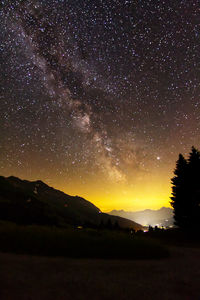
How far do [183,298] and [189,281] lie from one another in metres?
1.37

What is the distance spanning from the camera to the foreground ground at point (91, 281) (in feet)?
12.9

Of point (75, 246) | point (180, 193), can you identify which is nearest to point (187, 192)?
point (180, 193)

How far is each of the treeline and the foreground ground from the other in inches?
505

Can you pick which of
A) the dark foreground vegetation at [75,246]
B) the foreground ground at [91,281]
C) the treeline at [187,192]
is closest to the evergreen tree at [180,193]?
the treeline at [187,192]

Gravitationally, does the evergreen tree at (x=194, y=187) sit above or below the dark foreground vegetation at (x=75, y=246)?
above

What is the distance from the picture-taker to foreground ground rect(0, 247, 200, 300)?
3918 mm

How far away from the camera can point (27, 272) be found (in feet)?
16.9

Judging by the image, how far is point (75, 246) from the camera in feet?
26.7

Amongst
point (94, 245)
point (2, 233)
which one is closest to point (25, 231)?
point (2, 233)

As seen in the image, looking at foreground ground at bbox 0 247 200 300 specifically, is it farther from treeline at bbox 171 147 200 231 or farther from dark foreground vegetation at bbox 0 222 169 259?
treeline at bbox 171 147 200 231

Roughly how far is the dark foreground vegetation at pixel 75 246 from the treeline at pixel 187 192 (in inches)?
430

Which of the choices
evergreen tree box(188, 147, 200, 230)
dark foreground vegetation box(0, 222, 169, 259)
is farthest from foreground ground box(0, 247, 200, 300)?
evergreen tree box(188, 147, 200, 230)

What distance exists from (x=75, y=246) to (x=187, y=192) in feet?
48.6

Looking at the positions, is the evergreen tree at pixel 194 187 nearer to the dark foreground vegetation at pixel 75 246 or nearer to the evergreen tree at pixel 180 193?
the evergreen tree at pixel 180 193
